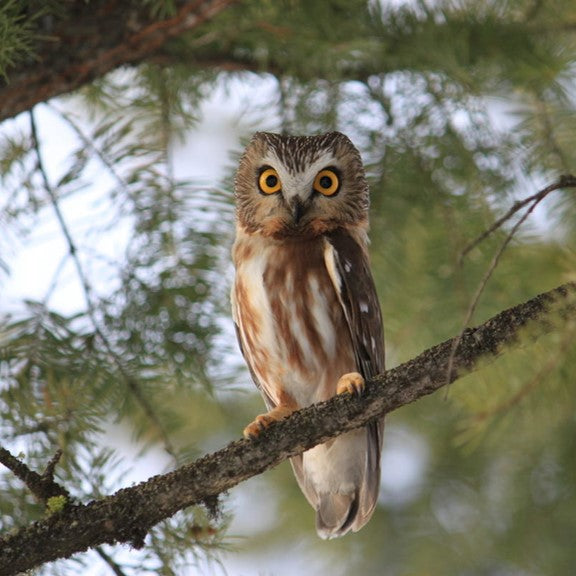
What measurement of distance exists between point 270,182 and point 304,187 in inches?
6.1

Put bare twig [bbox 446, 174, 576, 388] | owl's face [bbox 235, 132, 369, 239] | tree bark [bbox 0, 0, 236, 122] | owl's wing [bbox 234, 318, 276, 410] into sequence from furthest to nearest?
owl's wing [bbox 234, 318, 276, 410] < owl's face [bbox 235, 132, 369, 239] < tree bark [bbox 0, 0, 236, 122] < bare twig [bbox 446, 174, 576, 388]

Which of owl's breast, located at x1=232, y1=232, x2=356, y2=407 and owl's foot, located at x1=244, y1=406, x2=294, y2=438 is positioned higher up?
owl's breast, located at x1=232, y1=232, x2=356, y2=407

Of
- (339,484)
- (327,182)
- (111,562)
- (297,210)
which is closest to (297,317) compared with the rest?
(297,210)

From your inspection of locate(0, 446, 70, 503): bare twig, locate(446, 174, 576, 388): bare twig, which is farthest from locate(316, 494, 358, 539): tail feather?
locate(446, 174, 576, 388): bare twig

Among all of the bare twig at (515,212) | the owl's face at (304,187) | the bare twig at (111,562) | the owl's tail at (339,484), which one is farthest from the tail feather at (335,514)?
the bare twig at (515,212)

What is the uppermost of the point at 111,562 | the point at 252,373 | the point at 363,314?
the point at 252,373

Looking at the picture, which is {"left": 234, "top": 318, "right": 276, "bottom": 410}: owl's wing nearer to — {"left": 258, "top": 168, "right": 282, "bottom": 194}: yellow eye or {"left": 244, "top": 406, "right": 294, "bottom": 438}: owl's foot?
{"left": 244, "top": 406, "right": 294, "bottom": 438}: owl's foot

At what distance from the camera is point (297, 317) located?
2850 mm

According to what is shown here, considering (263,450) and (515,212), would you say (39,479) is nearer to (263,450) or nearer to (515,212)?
(263,450)

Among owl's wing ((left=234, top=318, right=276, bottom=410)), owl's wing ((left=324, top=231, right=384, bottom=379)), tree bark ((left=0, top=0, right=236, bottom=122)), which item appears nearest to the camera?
tree bark ((left=0, top=0, right=236, bottom=122))

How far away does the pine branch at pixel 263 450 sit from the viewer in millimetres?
1976

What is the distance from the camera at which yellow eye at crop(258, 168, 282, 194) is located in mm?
3035

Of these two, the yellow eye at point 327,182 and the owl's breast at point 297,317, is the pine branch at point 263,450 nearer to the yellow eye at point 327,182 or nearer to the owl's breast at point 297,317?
the owl's breast at point 297,317

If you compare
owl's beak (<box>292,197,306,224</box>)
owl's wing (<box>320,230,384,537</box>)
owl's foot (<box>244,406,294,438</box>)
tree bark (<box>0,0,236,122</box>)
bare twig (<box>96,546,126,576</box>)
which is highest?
tree bark (<box>0,0,236,122</box>)
